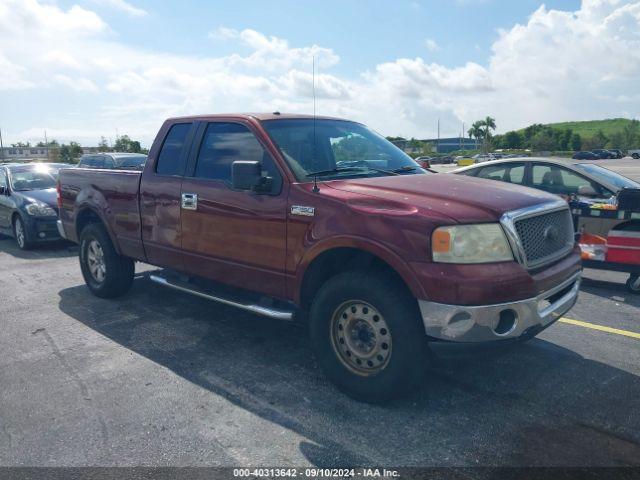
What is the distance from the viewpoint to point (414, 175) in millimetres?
4262

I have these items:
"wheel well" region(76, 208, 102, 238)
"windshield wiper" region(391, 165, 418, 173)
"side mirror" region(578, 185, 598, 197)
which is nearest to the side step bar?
"windshield wiper" region(391, 165, 418, 173)

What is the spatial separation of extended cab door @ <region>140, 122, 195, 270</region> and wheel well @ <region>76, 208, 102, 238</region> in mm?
1321

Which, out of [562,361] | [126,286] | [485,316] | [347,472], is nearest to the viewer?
[347,472]

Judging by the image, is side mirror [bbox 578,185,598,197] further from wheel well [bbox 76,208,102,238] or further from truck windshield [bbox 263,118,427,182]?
wheel well [bbox 76,208,102,238]

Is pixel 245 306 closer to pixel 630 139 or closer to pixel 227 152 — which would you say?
pixel 227 152

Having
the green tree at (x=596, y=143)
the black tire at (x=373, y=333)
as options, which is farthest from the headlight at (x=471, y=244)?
the green tree at (x=596, y=143)

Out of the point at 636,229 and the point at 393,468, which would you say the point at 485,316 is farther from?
the point at 636,229

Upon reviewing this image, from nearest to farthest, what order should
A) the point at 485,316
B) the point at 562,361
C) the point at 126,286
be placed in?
the point at 485,316, the point at 562,361, the point at 126,286

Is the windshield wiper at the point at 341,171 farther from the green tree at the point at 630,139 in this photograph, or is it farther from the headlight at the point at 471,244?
the green tree at the point at 630,139

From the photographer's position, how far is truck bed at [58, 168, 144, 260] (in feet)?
17.6

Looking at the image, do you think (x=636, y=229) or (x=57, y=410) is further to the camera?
(x=636, y=229)

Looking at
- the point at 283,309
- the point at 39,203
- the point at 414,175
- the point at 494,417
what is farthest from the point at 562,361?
the point at 39,203

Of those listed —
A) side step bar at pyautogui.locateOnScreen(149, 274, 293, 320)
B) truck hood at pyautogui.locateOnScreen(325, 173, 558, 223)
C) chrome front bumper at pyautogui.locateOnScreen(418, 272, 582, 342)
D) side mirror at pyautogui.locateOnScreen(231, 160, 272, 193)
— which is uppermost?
side mirror at pyautogui.locateOnScreen(231, 160, 272, 193)

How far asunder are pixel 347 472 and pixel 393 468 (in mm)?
251
